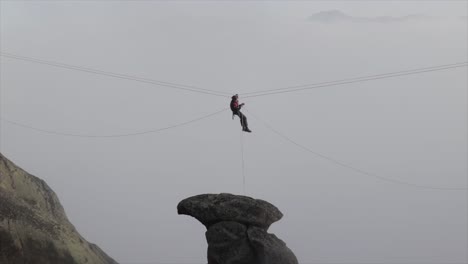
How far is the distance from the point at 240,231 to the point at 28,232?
11.5 m

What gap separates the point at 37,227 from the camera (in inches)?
1253

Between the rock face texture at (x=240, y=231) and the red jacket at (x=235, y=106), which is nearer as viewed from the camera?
the rock face texture at (x=240, y=231)

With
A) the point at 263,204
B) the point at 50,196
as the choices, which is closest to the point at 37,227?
the point at 50,196

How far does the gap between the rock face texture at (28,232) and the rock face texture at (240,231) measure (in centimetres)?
830

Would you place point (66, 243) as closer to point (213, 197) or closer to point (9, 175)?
point (9, 175)

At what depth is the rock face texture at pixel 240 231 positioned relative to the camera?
28469 mm

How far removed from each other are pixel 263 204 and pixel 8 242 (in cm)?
1320

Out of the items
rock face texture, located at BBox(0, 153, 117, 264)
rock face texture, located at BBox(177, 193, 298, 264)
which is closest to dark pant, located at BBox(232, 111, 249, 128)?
rock face texture, located at BBox(177, 193, 298, 264)

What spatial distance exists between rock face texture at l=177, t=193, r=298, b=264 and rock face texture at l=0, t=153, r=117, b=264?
8.30m

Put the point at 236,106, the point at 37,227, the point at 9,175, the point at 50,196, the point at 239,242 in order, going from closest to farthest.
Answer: the point at 239,242 < the point at 37,227 < the point at 236,106 < the point at 9,175 < the point at 50,196

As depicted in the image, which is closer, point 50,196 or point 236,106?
point 236,106

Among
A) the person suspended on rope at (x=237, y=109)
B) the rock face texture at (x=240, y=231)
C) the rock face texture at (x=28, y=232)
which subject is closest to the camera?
the rock face texture at (x=240, y=231)

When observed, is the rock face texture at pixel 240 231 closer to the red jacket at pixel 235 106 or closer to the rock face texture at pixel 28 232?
the red jacket at pixel 235 106

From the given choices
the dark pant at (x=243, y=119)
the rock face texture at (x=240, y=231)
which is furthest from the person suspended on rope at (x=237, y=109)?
the rock face texture at (x=240, y=231)
